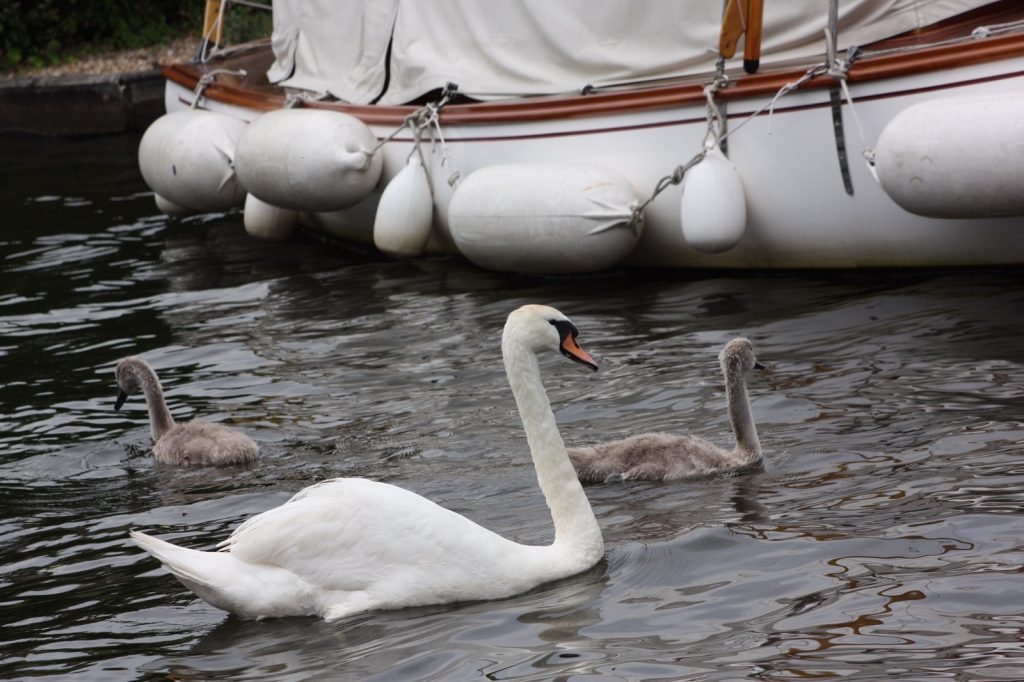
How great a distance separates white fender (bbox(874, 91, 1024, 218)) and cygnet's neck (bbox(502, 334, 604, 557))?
3671 millimetres

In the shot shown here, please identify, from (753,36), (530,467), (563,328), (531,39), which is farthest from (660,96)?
(563,328)

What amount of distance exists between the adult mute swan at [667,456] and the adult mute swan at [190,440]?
5.81ft

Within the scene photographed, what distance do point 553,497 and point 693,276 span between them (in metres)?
5.21

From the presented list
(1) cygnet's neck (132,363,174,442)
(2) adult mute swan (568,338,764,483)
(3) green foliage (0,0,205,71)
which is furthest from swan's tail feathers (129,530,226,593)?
(3) green foliage (0,0,205,71)

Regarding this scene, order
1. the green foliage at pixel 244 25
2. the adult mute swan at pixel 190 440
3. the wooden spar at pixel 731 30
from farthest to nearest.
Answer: the green foliage at pixel 244 25
the wooden spar at pixel 731 30
the adult mute swan at pixel 190 440

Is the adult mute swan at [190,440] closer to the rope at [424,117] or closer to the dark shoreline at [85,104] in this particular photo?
the rope at [424,117]

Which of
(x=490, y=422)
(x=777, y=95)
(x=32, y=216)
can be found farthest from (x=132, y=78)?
(x=490, y=422)

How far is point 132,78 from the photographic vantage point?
67.8 feet

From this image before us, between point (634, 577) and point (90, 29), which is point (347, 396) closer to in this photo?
point (634, 577)

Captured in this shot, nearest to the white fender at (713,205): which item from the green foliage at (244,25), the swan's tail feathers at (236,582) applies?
the swan's tail feathers at (236,582)

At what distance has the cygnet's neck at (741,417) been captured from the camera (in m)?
6.72

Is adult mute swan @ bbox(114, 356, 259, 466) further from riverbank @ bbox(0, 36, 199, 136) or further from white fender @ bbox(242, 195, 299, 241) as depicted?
riverbank @ bbox(0, 36, 199, 136)

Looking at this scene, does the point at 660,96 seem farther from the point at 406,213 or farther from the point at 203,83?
the point at 203,83

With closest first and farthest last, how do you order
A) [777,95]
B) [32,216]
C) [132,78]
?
[777,95] < [32,216] < [132,78]
